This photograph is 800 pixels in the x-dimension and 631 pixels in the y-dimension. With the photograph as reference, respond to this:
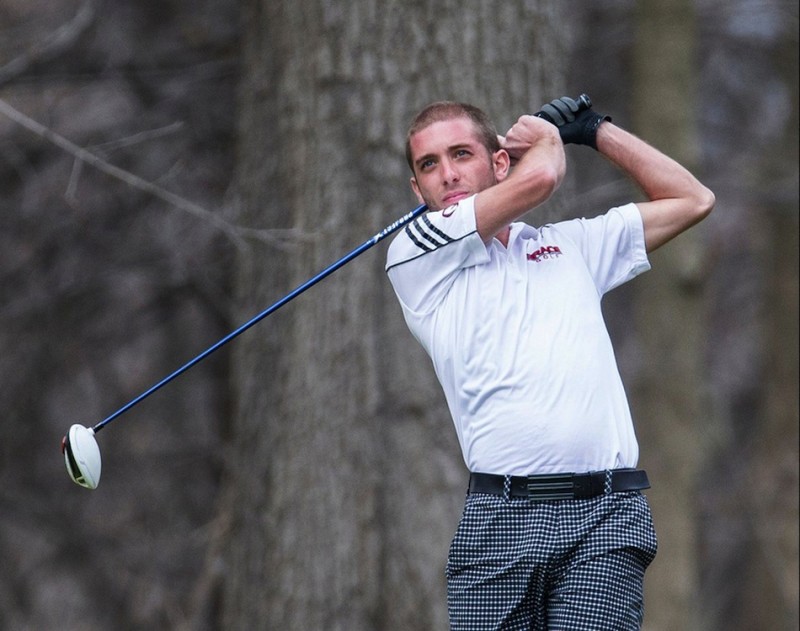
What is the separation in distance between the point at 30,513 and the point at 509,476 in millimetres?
6525

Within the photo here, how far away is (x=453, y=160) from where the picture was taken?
4.18 m

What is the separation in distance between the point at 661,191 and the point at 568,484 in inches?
37.7

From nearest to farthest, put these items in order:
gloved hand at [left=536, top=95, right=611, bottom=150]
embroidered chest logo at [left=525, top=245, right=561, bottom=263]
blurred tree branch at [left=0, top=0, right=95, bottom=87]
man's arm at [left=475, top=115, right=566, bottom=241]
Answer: man's arm at [left=475, top=115, right=566, bottom=241] < embroidered chest logo at [left=525, top=245, right=561, bottom=263] < gloved hand at [left=536, top=95, right=611, bottom=150] < blurred tree branch at [left=0, top=0, right=95, bottom=87]

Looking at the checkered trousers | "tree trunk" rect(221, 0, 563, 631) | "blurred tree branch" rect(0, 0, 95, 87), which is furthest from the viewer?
"blurred tree branch" rect(0, 0, 95, 87)

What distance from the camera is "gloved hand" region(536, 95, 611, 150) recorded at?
4.33 m

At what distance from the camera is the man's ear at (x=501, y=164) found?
167 inches

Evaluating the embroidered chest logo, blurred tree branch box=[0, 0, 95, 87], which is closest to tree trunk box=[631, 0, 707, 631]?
blurred tree branch box=[0, 0, 95, 87]

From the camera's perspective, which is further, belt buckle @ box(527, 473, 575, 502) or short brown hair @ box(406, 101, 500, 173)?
short brown hair @ box(406, 101, 500, 173)

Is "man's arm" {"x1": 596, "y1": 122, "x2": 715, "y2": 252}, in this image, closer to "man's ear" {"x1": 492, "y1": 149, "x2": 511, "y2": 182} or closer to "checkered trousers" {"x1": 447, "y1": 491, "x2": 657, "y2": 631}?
"man's ear" {"x1": 492, "y1": 149, "x2": 511, "y2": 182}

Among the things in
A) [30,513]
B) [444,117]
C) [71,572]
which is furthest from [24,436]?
[444,117]

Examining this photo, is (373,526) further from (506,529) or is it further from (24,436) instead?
(24,436)

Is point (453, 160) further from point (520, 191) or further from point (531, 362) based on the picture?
point (531, 362)

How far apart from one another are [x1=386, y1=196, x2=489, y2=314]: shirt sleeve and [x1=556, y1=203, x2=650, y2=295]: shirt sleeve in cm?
33

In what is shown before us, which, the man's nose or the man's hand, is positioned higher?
the man's hand
